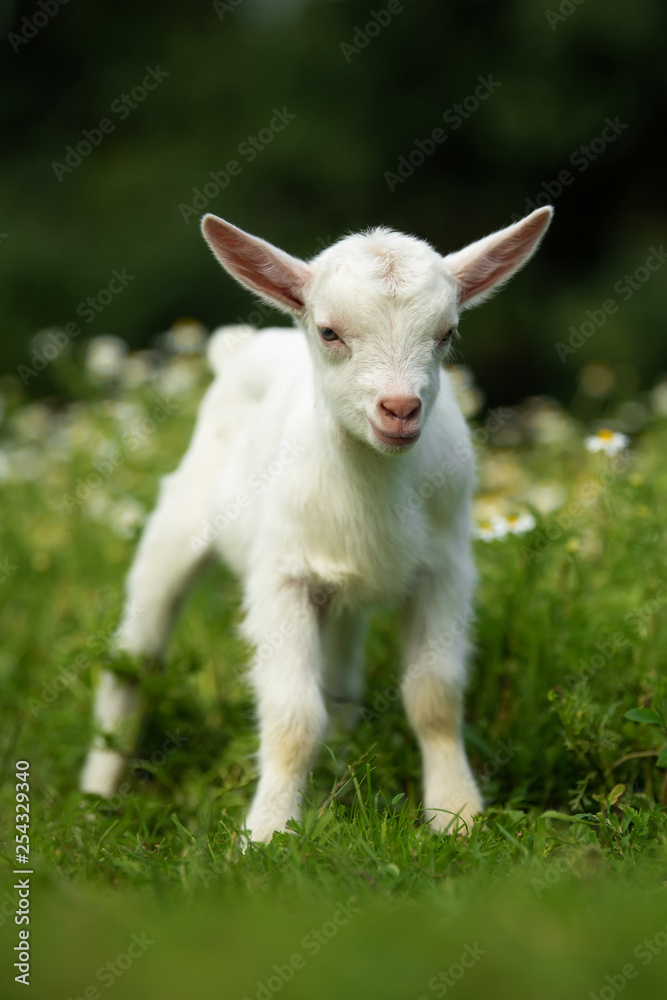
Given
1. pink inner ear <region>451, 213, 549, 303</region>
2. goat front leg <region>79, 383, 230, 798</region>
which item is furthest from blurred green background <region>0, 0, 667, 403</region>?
pink inner ear <region>451, 213, 549, 303</region>

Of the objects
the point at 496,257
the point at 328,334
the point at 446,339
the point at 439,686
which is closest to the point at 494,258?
the point at 496,257

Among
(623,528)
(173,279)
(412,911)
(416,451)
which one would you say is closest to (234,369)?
(416,451)

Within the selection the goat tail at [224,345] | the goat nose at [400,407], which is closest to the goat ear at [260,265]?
the goat nose at [400,407]

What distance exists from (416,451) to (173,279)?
29.9 feet

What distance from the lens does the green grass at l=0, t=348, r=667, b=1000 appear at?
2105 millimetres

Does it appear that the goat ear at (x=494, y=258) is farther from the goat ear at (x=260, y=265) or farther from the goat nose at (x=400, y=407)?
the goat nose at (x=400, y=407)

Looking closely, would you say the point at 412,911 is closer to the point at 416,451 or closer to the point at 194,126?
the point at 416,451

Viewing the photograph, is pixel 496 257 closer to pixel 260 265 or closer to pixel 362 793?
pixel 260 265

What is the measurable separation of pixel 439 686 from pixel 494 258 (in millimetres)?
1303

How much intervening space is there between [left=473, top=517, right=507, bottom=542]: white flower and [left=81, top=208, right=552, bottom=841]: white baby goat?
476mm

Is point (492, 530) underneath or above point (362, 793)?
above

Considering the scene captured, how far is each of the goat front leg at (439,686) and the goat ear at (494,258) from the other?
89 centimetres

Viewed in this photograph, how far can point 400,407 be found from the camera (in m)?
2.89

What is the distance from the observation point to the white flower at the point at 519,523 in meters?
4.03
